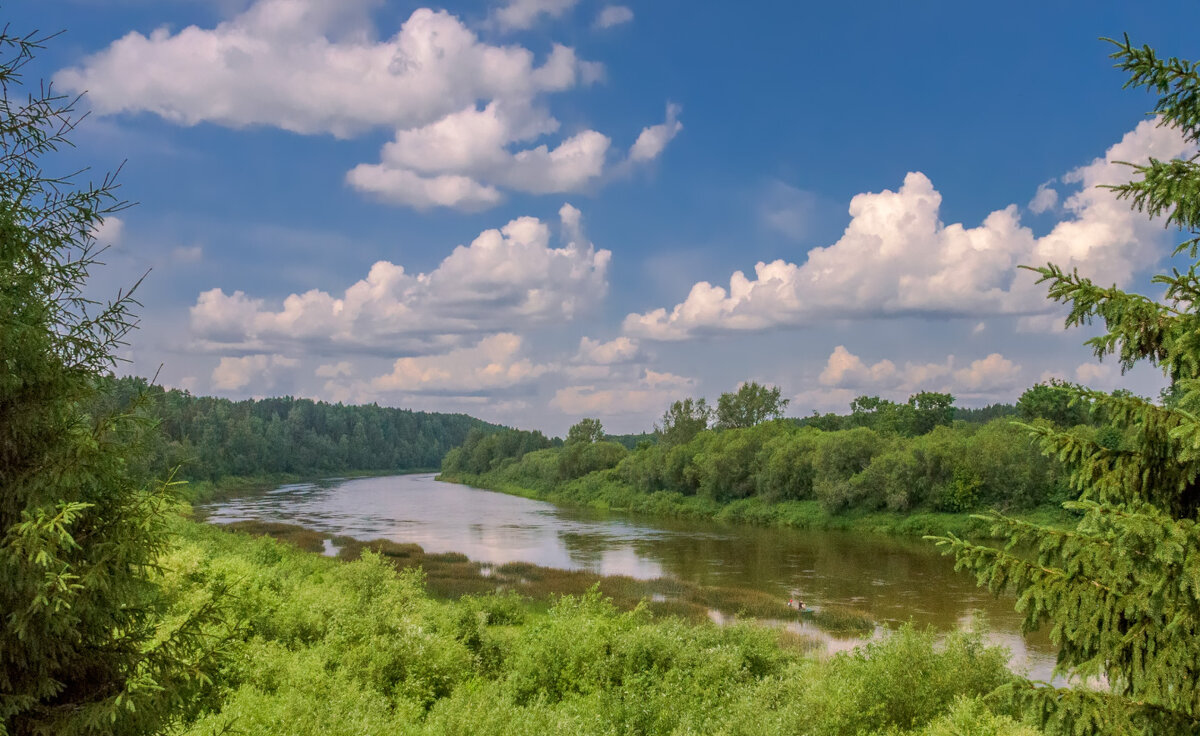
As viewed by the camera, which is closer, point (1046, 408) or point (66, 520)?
point (66, 520)

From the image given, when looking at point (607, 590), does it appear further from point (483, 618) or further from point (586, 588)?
point (483, 618)

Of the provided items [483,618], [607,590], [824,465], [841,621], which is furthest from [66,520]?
[824,465]

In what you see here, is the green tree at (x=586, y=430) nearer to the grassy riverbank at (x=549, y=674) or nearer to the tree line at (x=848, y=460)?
the tree line at (x=848, y=460)

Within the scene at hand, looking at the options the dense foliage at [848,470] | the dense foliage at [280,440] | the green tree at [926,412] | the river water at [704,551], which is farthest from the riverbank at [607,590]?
the green tree at [926,412]

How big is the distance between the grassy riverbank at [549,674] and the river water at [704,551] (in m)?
6.62

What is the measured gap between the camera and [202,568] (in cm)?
2234

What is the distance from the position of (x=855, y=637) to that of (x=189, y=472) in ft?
293

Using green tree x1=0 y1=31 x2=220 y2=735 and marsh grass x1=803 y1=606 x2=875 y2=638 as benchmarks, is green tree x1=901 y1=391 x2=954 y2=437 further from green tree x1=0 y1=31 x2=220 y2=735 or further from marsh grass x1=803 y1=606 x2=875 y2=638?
green tree x1=0 y1=31 x2=220 y2=735

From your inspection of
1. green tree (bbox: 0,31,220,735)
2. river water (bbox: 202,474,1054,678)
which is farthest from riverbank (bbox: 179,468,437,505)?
green tree (bbox: 0,31,220,735)

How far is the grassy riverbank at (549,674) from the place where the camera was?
548 inches

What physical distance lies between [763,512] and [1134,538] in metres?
61.8

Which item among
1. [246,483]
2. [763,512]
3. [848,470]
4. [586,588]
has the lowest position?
[586,588]

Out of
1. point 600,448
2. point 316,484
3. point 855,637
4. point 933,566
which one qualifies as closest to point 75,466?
point 855,637

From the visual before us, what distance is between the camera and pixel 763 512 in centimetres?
6562
